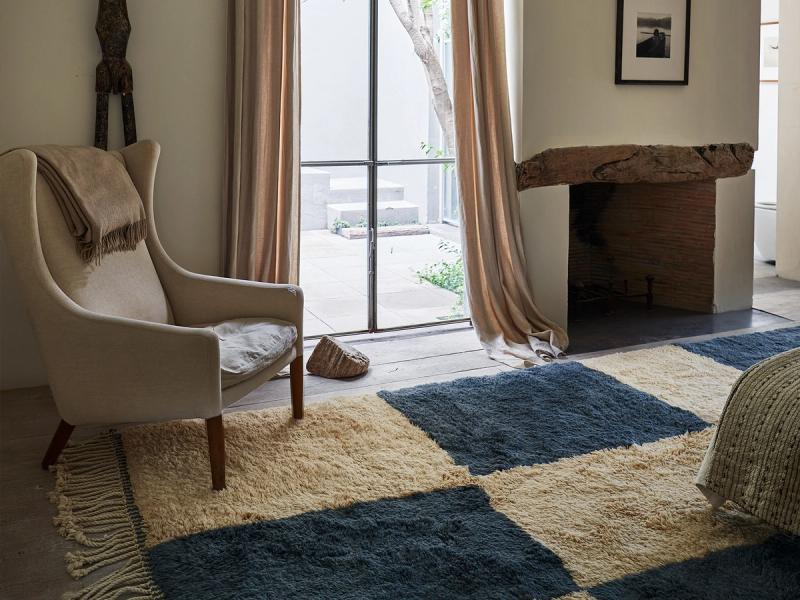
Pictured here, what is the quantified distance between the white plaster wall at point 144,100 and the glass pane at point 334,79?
507 mm

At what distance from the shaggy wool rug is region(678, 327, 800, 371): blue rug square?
1.68 feet

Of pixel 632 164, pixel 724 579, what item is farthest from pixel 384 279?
pixel 724 579

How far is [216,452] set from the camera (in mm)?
2793

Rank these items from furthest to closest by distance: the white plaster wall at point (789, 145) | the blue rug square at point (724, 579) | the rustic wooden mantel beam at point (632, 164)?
the white plaster wall at point (789, 145) < the rustic wooden mantel beam at point (632, 164) < the blue rug square at point (724, 579)

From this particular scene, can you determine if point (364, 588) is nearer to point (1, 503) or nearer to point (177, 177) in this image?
point (1, 503)

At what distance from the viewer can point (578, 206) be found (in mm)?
5703

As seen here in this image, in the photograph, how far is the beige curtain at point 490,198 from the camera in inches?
Answer: 172

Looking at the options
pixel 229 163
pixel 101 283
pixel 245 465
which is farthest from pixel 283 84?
pixel 245 465

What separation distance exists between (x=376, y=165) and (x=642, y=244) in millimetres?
2030

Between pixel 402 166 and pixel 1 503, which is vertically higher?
pixel 402 166

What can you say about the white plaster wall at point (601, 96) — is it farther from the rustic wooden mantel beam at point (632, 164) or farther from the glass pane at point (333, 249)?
the glass pane at point (333, 249)

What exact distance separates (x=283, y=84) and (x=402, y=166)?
0.88 metres

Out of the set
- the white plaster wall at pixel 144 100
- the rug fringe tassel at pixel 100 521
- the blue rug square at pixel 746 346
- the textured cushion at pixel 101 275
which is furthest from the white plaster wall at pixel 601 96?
the rug fringe tassel at pixel 100 521

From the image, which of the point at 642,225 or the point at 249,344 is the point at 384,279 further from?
the point at 642,225
